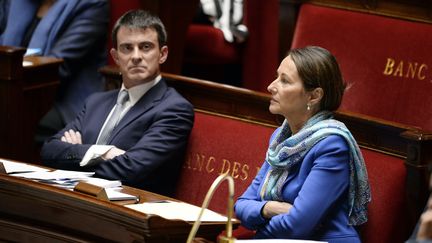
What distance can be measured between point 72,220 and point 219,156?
1.78 ft

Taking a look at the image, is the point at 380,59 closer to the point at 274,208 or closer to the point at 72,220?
the point at 274,208

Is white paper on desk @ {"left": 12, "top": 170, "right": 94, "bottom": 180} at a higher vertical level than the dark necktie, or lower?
lower

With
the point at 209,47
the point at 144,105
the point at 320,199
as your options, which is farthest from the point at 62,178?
the point at 209,47

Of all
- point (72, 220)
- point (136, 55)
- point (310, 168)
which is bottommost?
point (72, 220)

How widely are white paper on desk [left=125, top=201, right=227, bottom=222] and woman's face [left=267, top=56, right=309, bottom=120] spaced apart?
0.25 meters

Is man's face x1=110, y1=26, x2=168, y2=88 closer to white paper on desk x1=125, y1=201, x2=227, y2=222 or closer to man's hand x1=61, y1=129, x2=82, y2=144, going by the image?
man's hand x1=61, y1=129, x2=82, y2=144

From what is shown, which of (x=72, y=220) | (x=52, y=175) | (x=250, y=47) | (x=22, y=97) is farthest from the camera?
(x=250, y=47)

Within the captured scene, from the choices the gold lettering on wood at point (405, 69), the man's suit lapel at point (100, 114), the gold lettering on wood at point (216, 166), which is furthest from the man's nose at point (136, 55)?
the gold lettering on wood at point (405, 69)

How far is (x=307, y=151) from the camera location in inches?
67.0

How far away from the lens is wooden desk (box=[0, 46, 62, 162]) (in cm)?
251

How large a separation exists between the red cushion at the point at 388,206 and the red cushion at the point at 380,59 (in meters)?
0.38

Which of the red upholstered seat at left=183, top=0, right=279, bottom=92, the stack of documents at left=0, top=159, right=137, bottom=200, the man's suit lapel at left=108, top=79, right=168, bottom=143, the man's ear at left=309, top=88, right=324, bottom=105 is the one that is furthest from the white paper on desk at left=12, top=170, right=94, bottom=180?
the red upholstered seat at left=183, top=0, right=279, bottom=92

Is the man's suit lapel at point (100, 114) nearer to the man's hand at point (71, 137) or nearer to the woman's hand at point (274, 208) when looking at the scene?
the man's hand at point (71, 137)

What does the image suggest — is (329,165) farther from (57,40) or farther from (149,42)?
(57,40)
